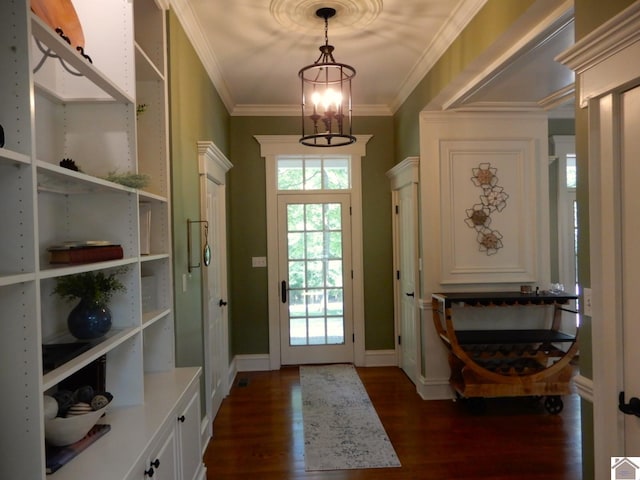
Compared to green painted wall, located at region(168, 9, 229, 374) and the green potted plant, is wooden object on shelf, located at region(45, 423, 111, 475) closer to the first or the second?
the green potted plant

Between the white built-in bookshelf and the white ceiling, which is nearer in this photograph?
the white built-in bookshelf

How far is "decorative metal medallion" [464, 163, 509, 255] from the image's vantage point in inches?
142

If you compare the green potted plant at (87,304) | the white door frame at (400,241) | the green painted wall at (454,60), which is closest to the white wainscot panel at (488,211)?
the white door frame at (400,241)

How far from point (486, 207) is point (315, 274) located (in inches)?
75.8

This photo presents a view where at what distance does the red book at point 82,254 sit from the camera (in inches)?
55.4

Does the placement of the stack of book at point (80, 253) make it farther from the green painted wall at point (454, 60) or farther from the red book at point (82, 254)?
the green painted wall at point (454, 60)

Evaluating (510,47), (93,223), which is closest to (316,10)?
(510,47)

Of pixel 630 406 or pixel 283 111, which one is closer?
pixel 630 406

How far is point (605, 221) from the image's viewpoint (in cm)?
146

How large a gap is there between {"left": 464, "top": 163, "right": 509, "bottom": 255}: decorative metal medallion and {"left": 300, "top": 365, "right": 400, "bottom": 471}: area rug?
5.71 feet

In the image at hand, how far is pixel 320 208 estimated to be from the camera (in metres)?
4.59

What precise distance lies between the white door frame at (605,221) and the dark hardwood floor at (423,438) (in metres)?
1.24

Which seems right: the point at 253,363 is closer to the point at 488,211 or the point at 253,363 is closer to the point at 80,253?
the point at 488,211

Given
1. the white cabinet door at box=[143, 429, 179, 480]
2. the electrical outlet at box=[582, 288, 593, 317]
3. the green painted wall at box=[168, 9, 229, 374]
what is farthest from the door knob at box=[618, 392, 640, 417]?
the green painted wall at box=[168, 9, 229, 374]
